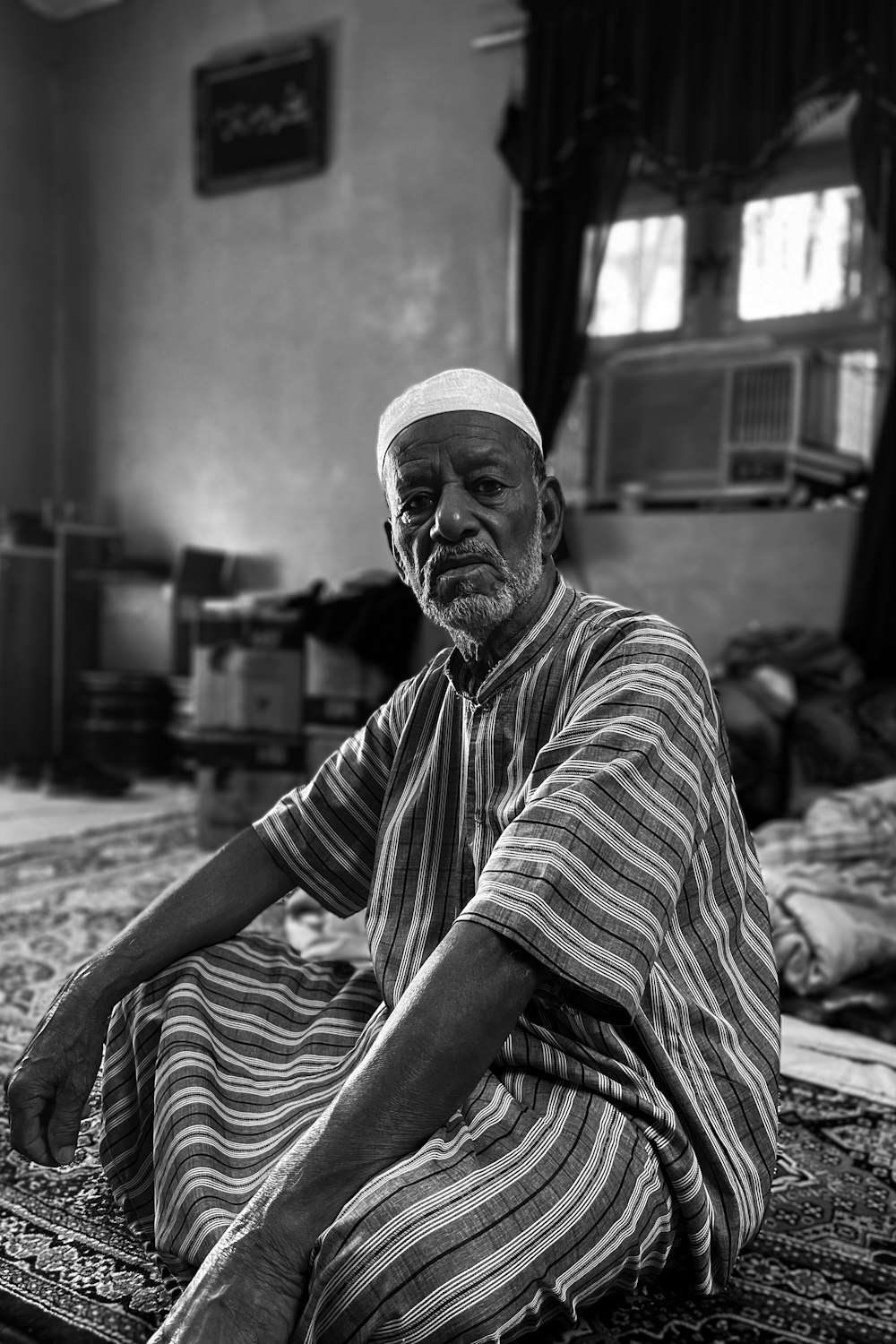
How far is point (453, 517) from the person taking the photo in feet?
4.40

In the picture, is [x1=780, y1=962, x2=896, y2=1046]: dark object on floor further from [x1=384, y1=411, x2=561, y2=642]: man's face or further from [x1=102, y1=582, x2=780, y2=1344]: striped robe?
[x1=384, y1=411, x2=561, y2=642]: man's face

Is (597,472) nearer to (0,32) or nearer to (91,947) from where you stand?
(91,947)

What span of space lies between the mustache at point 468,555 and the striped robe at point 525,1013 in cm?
8

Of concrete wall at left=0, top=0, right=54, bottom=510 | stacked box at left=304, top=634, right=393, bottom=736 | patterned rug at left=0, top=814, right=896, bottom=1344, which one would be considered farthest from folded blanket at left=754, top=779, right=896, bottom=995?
concrete wall at left=0, top=0, right=54, bottom=510

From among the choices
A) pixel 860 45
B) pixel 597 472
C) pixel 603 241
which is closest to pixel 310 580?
pixel 597 472

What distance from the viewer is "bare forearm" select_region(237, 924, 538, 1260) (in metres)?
1.02

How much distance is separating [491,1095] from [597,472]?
440 cm

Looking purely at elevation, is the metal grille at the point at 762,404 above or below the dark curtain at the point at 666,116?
below

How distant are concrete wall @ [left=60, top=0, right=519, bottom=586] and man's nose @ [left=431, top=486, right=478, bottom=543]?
4350mm

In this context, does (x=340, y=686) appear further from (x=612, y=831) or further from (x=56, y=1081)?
(x=612, y=831)

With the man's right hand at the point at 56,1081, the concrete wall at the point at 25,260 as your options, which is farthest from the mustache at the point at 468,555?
the concrete wall at the point at 25,260

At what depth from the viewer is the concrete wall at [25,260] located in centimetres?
690

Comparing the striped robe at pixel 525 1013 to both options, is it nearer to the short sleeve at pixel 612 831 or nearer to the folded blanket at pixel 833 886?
the short sleeve at pixel 612 831

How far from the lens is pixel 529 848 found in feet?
3.63
